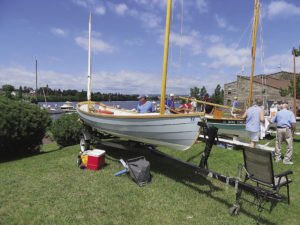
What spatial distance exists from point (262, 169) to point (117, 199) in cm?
272

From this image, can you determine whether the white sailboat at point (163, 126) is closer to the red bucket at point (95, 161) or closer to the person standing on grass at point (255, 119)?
the red bucket at point (95, 161)

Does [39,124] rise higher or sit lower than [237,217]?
higher

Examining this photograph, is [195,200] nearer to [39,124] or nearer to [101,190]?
[101,190]

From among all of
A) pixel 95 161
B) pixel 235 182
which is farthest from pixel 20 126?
pixel 235 182

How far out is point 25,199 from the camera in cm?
545

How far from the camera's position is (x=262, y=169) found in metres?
4.89

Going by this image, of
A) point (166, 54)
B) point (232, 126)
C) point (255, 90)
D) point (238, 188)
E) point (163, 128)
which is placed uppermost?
point (255, 90)

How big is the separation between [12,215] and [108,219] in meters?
1.59

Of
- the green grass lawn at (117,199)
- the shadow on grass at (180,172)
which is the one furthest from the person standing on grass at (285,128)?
the shadow on grass at (180,172)

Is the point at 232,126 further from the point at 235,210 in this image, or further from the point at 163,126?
the point at 235,210

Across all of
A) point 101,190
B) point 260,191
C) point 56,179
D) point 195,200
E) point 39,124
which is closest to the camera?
point 260,191

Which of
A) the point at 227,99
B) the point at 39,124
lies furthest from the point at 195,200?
the point at 227,99

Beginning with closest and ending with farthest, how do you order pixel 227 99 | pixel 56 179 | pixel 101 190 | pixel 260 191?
pixel 260 191 → pixel 101 190 → pixel 56 179 → pixel 227 99

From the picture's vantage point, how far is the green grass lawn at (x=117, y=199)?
476 centimetres
